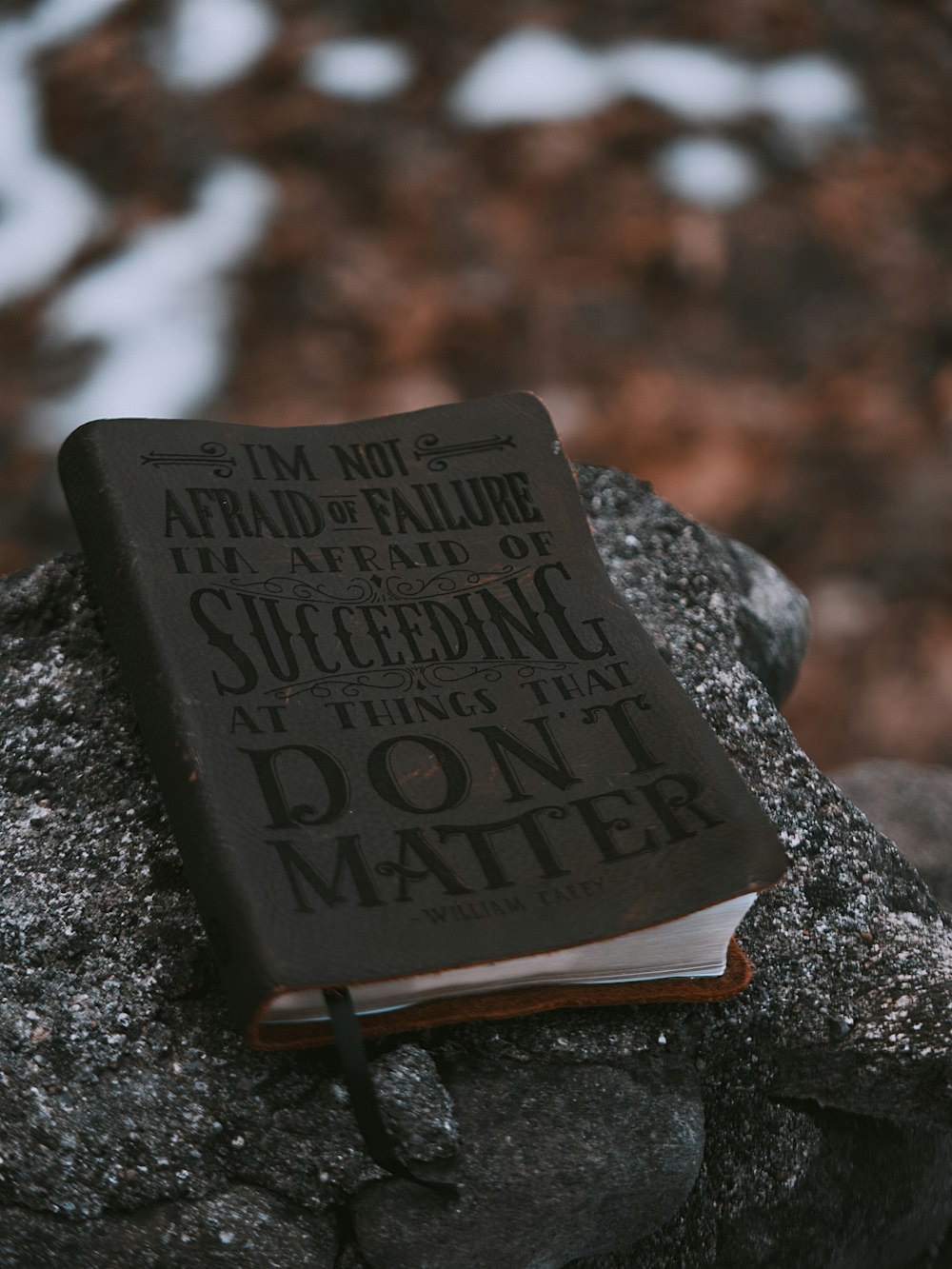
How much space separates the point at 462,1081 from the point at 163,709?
0.23 m

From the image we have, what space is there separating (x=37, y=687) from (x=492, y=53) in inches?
60.0

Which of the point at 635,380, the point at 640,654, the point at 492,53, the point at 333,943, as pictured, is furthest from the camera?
the point at 492,53

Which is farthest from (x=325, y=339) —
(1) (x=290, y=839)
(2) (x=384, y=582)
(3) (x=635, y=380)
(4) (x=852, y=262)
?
(1) (x=290, y=839)

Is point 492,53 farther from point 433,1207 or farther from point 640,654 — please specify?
point 433,1207

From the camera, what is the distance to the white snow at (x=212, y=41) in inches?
73.5

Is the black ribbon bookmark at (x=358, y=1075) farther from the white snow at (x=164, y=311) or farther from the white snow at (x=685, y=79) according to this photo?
the white snow at (x=685, y=79)

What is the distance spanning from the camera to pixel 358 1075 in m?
0.54

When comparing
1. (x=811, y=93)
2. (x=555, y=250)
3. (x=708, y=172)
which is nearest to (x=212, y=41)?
(x=555, y=250)

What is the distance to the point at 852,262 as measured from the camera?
177cm

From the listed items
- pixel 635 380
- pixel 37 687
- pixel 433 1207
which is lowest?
pixel 635 380

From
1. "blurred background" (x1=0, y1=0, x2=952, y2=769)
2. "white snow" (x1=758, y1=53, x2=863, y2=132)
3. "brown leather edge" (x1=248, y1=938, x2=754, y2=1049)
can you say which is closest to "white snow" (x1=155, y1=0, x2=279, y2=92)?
"blurred background" (x1=0, y1=0, x2=952, y2=769)

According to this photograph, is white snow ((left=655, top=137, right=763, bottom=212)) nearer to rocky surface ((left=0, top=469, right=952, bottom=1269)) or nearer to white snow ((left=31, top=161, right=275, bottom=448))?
white snow ((left=31, top=161, right=275, bottom=448))

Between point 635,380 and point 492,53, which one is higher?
point 492,53

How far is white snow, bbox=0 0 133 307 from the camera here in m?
1.74
